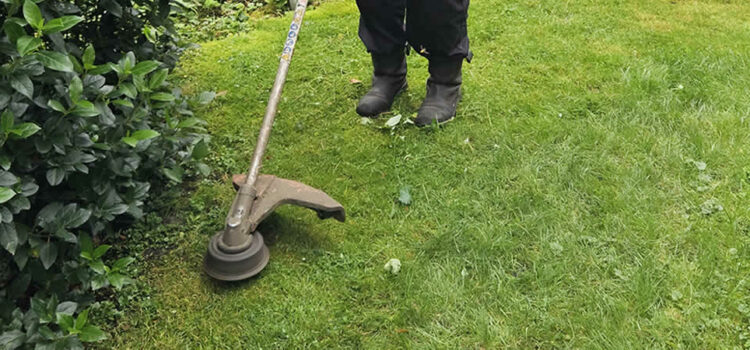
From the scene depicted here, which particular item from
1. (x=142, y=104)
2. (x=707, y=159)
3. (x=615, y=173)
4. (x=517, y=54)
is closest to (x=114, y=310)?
(x=142, y=104)

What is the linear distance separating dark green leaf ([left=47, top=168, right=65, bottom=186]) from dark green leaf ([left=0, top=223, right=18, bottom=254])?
6.2 inches

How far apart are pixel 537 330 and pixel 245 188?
1111mm

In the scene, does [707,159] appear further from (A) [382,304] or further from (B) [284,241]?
(B) [284,241]

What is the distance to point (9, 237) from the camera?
156 centimetres

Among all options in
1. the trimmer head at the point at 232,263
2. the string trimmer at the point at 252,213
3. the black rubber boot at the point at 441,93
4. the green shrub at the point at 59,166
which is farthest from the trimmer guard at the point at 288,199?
the black rubber boot at the point at 441,93

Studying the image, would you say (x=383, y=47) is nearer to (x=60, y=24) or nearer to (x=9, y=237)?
(x=60, y=24)

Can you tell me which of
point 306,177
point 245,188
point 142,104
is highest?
point 142,104

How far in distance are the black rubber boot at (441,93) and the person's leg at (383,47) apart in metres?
0.19

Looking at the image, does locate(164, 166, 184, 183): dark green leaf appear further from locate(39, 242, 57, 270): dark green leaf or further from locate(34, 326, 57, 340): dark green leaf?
locate(34, 326, 57, 340): dark green leaf

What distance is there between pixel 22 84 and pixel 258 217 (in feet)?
2.87

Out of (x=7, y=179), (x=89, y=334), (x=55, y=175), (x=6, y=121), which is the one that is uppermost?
(x=6, y=121)

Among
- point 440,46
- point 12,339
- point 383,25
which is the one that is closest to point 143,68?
point 12,339

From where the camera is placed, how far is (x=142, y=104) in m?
2.15

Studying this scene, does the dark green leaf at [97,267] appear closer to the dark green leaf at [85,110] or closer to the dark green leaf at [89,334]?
the dark green leaf at [89,334]
